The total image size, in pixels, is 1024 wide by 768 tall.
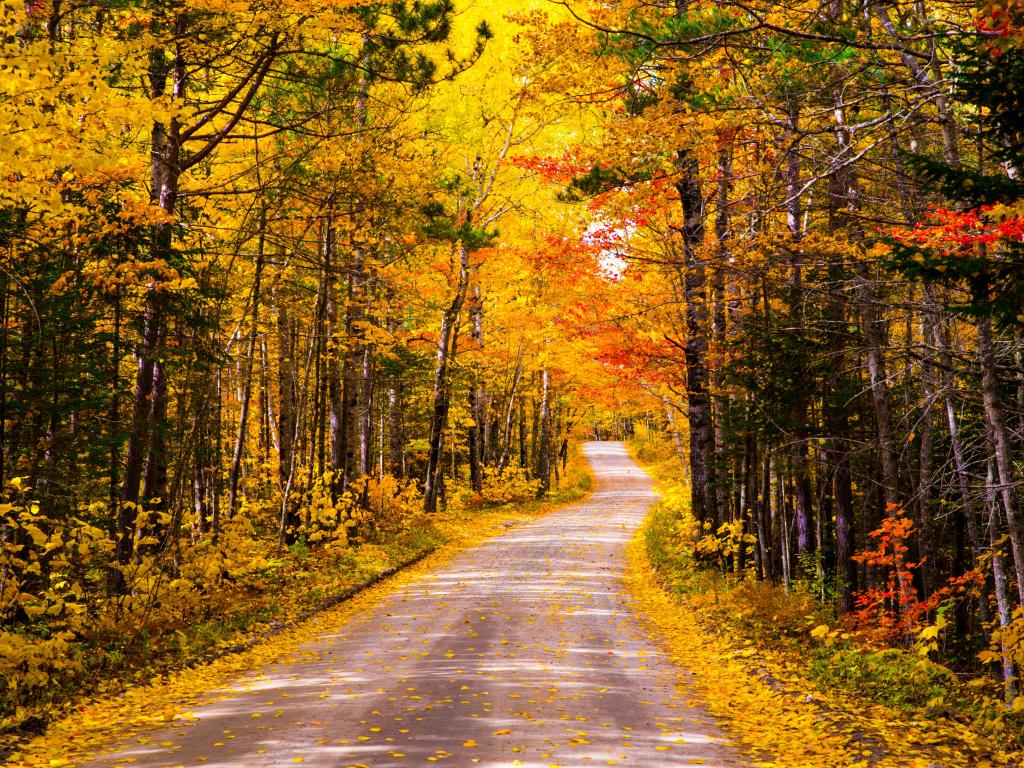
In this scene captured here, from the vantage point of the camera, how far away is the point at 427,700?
7.66m

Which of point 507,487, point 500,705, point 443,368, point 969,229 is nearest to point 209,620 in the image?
point 500,705

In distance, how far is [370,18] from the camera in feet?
35.2

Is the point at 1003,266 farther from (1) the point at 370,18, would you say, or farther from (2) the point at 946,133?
(1) the point at 370,18

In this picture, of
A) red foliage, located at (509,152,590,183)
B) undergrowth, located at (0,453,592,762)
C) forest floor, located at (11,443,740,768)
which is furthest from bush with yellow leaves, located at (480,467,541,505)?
red foliage, located at (509,152,590,183)

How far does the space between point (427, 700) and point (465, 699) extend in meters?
0.37

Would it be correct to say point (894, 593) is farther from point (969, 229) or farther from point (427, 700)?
point (427, 700)

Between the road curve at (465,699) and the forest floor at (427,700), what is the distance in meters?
0.02

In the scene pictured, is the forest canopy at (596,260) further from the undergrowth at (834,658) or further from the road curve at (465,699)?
the road curve at (465,699)

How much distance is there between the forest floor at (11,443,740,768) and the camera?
6.16 m

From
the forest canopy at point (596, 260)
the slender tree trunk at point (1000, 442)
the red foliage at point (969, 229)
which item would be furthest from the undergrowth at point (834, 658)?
the red foliage at point (969, 229)

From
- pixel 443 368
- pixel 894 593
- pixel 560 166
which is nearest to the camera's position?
pixel 894 593

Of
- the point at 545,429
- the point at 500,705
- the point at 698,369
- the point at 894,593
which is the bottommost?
the point at 500,705

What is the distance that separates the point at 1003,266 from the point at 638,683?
18.3ft

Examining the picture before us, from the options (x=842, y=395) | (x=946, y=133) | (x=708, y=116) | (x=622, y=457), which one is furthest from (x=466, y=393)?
(x=622, y=457)
